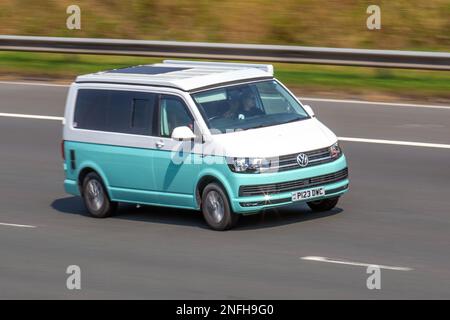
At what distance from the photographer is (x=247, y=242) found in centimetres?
1220

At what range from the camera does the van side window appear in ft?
43.2

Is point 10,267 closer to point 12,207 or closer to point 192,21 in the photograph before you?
point 12,207

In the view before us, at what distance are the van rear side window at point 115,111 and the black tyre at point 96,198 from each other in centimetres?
63

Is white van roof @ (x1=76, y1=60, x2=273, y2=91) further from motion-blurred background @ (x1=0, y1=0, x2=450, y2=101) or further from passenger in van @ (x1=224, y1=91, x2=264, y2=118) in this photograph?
motion-blurred background @ (x1=0, y1=0, x2=450, y2=101)

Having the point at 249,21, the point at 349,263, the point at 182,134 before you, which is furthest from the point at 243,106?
the point at 249,21

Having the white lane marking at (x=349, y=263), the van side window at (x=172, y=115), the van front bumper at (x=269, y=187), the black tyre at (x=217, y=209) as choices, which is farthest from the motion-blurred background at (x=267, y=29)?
the white lane marking at (x=349, y=263)

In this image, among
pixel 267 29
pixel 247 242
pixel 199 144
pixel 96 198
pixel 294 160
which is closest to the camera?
pixel 247 242

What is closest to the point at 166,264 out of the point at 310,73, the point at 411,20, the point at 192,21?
the point at 310,73

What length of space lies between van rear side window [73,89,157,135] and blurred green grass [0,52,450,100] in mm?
8425

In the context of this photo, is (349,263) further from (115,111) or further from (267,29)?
(267,29)

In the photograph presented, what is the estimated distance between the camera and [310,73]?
78.1 ft

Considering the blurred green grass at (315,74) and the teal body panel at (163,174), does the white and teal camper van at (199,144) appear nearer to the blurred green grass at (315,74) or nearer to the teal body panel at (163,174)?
the teal body panel at (163,174)

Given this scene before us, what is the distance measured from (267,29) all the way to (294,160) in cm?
1658

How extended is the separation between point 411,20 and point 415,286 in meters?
18.0
